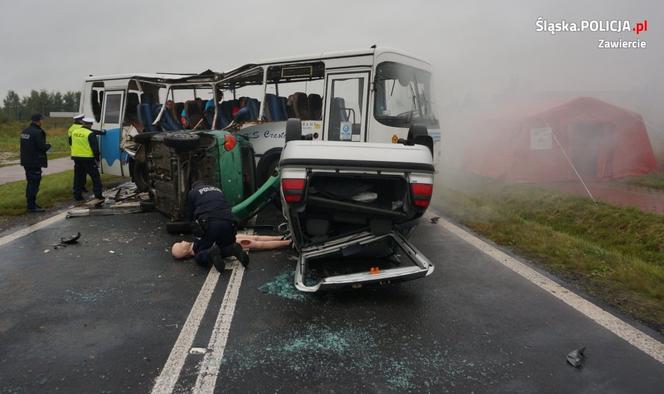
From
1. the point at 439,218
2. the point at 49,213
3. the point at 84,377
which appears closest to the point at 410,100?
the point at 439,218

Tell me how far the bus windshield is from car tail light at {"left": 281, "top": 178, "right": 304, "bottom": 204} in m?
3.56

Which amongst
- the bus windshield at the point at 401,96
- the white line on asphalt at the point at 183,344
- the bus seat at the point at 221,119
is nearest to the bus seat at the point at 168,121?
the bus seat at the point at 221,119

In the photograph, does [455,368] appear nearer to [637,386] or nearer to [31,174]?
[637,386]

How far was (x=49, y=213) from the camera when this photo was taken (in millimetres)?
7988

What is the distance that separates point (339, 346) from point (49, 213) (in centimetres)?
724

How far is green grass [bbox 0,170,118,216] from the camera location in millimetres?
8148

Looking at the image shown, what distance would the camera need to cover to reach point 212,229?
192 inches

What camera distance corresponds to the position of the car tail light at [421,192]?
13.2ft

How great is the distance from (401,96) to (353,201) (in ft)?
12.6

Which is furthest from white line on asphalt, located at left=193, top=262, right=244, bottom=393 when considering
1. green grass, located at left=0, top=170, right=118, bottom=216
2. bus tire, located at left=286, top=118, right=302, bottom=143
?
green grass, located at left=0, top=170, right=118, bottom=216

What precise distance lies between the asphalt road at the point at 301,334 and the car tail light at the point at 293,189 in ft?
3.15

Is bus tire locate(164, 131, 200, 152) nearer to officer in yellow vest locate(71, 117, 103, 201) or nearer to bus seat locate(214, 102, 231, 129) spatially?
bus seat locate(214, 102, 231, 129)

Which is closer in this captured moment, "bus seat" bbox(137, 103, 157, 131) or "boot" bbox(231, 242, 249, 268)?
"boot" bbox(231, 242, 249, 268)


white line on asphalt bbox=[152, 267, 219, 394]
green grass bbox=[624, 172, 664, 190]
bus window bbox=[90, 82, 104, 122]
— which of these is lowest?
white line on asphalt bbox=[152, 267, 219, 394]
